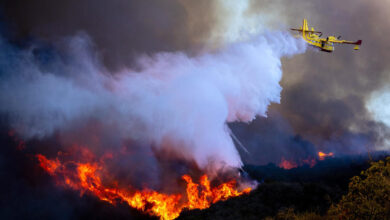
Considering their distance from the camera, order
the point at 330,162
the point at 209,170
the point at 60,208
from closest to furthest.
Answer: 1. the point at 60,208
2. the point at 209,170
3. the point at 330,162

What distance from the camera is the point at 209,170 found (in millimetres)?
52156

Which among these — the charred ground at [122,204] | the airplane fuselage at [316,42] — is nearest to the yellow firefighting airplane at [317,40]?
the airplane fuselage at [316,42]

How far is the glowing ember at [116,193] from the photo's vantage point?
4684 cm

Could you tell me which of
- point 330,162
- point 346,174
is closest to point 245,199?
point 346,174

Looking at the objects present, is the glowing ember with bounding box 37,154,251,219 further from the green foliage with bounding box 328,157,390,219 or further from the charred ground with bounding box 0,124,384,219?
the green foliage with bounding box 328,157,390,219

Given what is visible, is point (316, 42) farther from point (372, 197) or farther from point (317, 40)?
point (372, 197)

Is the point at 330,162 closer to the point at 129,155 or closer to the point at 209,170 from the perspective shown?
the point at 209,170

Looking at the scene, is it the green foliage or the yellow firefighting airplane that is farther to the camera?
the yellow firefighting airplane

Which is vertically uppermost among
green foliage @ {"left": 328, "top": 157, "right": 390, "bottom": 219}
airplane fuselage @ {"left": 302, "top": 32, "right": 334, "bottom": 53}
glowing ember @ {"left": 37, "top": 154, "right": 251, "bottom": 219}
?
airplane fuselage @ {"left": 302, "top": 32, "right": 334, "bottom": 53}

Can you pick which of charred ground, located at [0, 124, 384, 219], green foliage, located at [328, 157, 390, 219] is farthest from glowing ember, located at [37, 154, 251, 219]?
green foliage, located at [328, 157, 390, 219]

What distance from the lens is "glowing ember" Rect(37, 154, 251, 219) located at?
46.8 meters

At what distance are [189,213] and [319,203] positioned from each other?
26152 mm

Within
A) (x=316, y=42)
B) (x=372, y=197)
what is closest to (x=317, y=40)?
(x=316, y=42)

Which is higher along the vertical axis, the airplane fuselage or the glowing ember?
the airplane fuselage
